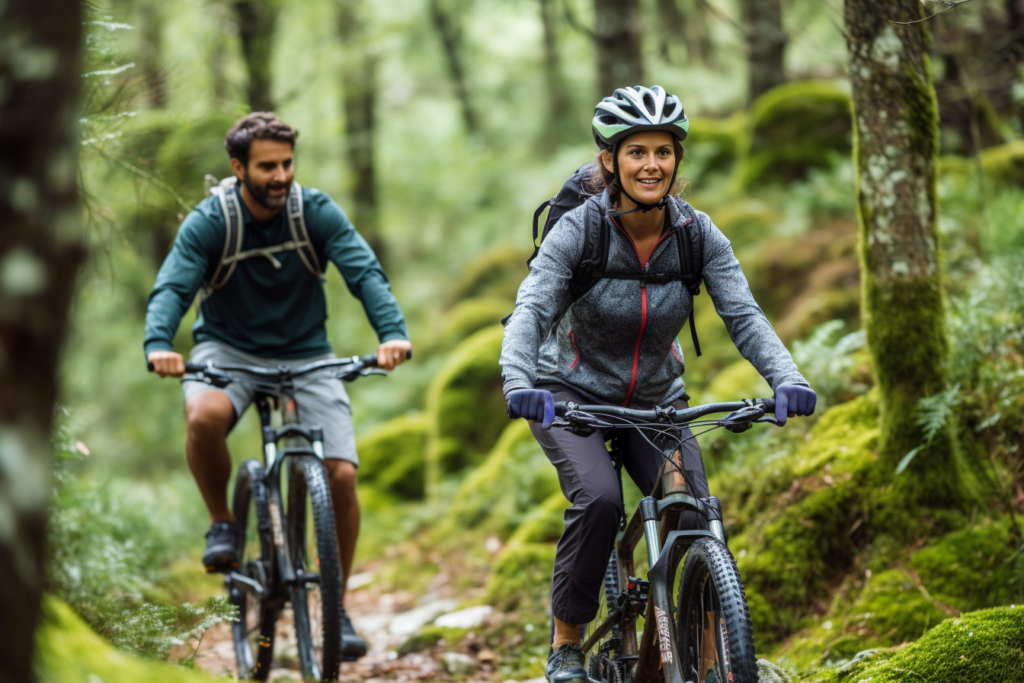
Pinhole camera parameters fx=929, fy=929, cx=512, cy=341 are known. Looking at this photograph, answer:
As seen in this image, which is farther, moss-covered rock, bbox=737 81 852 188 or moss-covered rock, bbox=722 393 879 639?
moss-covered rock, bbox=737 81 852 188

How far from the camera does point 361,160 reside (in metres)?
19.4

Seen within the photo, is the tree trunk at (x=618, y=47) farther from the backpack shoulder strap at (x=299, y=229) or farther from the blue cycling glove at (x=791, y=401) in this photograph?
the blue cycling glove at (x=791, y=401)

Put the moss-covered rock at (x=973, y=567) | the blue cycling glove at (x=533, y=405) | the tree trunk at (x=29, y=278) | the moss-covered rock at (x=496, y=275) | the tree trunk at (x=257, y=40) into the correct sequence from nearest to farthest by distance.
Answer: the tree trunk at (x=29, y=278) → the blue cycling glove at (x=533, y=405) → the moss-covered rock at (x=973, y=567) → the tree trunk at (x=257, y=40) → the moss-covered rock at (x=496, y=275)

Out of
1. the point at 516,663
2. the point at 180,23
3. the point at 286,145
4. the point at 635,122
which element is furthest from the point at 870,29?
the point at 180,23

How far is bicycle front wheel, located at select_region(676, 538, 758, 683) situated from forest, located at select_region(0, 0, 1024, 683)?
1.01 m

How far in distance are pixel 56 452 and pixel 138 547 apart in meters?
2.65

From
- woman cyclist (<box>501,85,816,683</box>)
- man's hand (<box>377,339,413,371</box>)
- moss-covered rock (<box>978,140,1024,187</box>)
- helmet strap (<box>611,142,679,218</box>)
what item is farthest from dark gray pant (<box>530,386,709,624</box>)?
moss-covered rock (<box>978,140,1024,187</box>)

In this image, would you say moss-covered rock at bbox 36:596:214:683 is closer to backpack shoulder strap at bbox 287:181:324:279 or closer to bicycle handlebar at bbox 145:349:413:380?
bicycle handlebar at bbox 145:349:413:380

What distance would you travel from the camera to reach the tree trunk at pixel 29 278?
1686 millimetres

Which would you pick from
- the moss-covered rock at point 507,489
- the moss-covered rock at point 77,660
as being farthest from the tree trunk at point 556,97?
the moss-covered rock at point 77,660

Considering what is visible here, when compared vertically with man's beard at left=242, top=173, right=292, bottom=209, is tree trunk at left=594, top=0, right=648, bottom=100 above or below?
above

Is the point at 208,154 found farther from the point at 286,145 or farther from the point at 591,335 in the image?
the point at 591,335

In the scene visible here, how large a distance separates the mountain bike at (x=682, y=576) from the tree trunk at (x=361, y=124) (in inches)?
575

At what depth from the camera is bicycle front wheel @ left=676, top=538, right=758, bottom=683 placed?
124 inches
